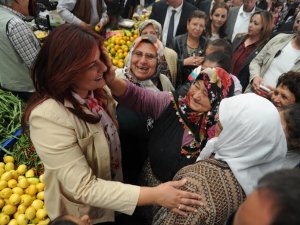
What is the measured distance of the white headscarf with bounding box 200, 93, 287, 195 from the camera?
1188 millimetres

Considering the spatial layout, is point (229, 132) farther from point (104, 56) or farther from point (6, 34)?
point (6, 34)

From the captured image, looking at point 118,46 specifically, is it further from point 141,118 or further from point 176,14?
point 141,118

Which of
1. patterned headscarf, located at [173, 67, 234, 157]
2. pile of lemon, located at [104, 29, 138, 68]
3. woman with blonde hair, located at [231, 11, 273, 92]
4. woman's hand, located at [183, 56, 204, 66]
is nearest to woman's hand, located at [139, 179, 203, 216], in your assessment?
patterned headscarf, located at [173, 67, 234, 157]

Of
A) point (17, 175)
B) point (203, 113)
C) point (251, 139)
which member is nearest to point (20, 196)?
point (17, 175)

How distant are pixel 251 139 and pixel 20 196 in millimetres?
1632

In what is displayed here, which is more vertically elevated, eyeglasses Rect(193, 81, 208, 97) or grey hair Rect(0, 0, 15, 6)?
grey hair Rect(0, 0, 15, 6)

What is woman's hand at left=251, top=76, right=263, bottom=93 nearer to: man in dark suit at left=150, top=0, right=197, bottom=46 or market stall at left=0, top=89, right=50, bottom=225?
man in dark suit at left=150, top=0, right=197, bottom=46

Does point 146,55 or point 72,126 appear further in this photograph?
point 146,55

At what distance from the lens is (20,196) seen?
191 centimetres

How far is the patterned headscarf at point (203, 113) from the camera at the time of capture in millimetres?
1657

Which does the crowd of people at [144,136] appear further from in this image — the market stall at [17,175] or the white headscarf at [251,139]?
the market stall at [17,175]

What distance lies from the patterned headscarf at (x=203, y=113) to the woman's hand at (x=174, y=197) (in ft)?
1.43

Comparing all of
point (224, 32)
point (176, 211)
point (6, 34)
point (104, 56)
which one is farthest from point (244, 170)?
point (224, 32)

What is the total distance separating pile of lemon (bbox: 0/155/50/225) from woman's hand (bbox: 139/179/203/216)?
86 cm
